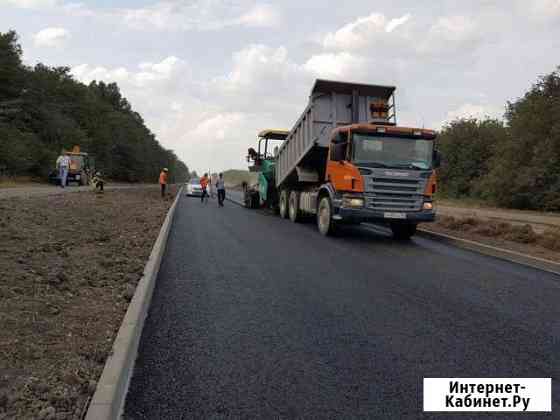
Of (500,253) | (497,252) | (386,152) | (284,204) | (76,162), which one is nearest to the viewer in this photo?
(500,253)

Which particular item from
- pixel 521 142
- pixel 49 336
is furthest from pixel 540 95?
pixel 49 336

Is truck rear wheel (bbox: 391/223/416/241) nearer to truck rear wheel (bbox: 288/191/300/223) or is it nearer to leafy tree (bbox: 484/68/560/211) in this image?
truck rear wheel (bbox: 288/191/300/223)

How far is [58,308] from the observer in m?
5.24

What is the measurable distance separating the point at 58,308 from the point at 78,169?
35.9 meters

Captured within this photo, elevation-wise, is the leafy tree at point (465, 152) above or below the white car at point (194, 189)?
above

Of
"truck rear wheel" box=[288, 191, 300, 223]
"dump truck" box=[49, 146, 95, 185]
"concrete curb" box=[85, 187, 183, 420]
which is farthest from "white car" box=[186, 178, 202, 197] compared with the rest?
"concrete curb" box=[85, 187, 183, 420]

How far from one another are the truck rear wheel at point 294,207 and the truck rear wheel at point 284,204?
0.71 metres

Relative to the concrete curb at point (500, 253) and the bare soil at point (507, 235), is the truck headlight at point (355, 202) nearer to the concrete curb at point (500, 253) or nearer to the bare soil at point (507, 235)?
the concrete curb at point (500, 253)

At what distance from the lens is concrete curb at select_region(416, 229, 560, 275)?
9.41m

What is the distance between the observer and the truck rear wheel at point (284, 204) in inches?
723

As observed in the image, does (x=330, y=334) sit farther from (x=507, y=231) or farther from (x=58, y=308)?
(x=507, y=231)

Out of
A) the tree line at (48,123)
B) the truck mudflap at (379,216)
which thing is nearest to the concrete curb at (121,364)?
the truck mudflap at (379,216)

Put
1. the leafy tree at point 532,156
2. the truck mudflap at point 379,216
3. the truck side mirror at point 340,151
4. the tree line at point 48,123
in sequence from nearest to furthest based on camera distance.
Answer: the truck mudflap at point 379,216, the truck side mirror at point 340,151, the leafy tree at point 532,156, the tree line at point 48,123

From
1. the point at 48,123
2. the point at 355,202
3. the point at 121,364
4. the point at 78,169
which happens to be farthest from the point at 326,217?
the point at 48,123
